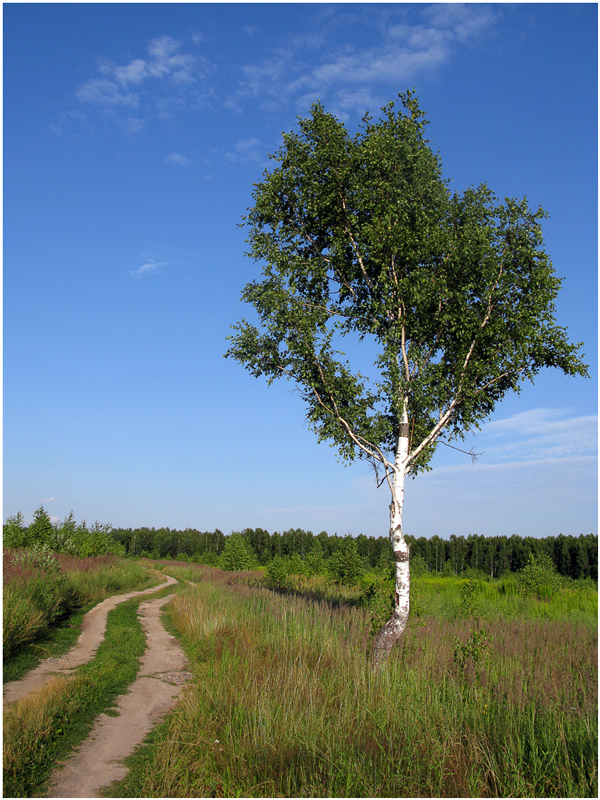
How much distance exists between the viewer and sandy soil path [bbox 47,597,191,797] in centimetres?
510

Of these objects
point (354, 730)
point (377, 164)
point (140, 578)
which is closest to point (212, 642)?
point (354, 730)

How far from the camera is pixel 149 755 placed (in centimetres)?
573

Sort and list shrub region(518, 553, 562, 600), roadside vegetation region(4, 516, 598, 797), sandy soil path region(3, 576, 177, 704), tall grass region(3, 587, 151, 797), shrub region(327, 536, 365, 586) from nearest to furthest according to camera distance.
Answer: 1. roadside vegetation region(4, 516, 598, 797)
2. tall grass region(3, 587, 151, 797)
3. sandy soil path region(3, 576, 177, 704)
4. shrub region(518, 553, 562, 600)
5. shrub region(327, 536, 365, 586)

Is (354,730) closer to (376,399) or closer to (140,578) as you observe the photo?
(376,399)

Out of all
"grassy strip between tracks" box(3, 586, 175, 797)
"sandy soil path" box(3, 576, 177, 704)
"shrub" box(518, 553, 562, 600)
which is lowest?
"shrub" box(518, 553, 562, 600)

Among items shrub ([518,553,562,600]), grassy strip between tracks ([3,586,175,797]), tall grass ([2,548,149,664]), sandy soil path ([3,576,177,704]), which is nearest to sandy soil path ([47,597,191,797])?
grassy strip between tracks ([3,586,175,797])

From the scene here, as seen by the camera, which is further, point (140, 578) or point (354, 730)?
point (140, 578)

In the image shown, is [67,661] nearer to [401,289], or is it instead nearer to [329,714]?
[329,714]

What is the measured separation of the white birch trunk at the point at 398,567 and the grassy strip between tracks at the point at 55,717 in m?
5.11

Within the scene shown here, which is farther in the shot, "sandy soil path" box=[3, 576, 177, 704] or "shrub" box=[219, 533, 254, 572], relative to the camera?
"shrub" box=[219, 533, 254, 572]

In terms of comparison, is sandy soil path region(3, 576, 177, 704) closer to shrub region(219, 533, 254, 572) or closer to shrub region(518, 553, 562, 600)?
shrub region(518, 553, 562, 600)

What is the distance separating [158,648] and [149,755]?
6542 mm

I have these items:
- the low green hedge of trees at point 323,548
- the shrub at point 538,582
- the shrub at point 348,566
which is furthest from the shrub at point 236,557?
the shrub at point 538,582

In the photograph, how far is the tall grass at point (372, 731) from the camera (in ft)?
15.2
